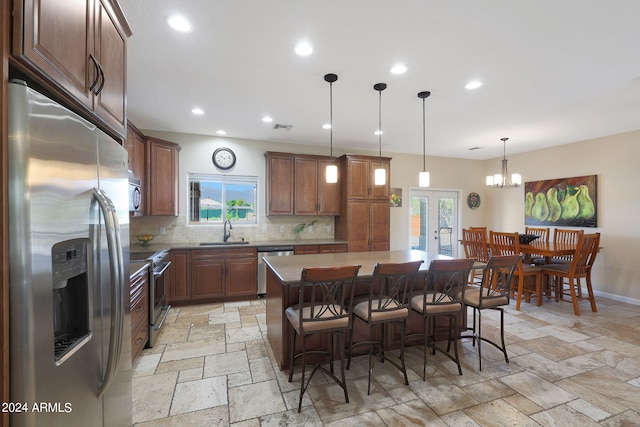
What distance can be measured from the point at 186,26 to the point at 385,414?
122 inches

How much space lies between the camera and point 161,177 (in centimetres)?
421

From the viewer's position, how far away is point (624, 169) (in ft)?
14.7

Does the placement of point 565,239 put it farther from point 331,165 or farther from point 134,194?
point 134,194

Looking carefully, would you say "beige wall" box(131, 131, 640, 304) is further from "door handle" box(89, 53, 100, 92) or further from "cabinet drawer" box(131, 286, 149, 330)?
"door handle" box(89, 53, 100, 92)

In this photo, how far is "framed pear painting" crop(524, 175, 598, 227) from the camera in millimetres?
4871

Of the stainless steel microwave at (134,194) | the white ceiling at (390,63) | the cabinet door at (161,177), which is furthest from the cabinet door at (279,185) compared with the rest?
Result: the stainless steel microwave at (134,194)

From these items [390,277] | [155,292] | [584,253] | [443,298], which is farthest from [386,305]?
[584,253]

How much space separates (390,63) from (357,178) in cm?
273

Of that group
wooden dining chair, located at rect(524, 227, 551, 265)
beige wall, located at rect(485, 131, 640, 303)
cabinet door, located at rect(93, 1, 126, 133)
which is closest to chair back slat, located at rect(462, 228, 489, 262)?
wooden dining chair, located at rect(524, 227, 551, 265)

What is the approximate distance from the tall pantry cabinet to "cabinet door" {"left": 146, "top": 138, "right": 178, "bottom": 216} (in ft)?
9.35

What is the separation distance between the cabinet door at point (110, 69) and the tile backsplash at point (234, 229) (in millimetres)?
3436

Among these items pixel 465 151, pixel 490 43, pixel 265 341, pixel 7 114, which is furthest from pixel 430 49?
pixel 465 151

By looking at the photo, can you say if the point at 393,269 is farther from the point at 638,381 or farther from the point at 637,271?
the point at 637,271

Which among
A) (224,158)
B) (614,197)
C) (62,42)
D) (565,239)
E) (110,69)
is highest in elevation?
(224,158)
